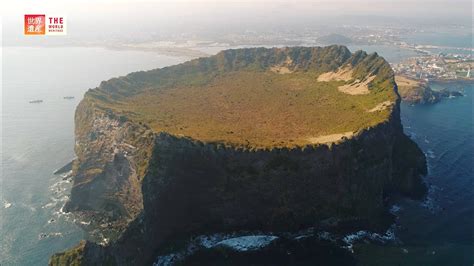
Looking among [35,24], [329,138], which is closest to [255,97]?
[329,138]

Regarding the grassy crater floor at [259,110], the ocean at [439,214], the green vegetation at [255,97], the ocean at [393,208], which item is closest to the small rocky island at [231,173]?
the grassy crater floor at [259,110]

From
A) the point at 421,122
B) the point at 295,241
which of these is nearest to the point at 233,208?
the point at 295,241

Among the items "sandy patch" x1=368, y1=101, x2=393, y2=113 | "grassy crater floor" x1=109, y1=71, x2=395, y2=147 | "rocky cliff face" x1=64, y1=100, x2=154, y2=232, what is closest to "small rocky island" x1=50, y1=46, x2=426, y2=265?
"rocky cliff face" x1=64, y1=100, x2=154, y2=232

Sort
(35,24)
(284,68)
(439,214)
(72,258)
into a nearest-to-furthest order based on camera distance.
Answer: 1. (72,258)
2. (35,24)
3. (439,214)
4. (284,68)

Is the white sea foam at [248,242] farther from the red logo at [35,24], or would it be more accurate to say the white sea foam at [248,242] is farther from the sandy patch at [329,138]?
the red logo at [35,24]

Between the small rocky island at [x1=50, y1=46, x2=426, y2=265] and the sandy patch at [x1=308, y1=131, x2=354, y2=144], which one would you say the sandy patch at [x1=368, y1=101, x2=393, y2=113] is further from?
the sandy patch at [x1=308, y1=131, x2=354, y2=144]

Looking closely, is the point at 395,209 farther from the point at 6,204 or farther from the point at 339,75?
the point at 6,204

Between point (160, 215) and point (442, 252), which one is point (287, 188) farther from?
point (442, 252)
